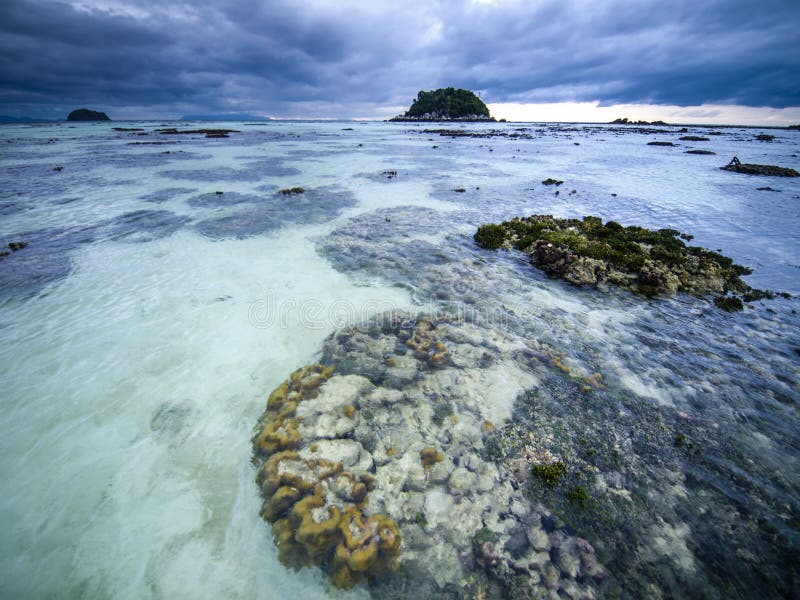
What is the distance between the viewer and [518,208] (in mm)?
Result: 21250

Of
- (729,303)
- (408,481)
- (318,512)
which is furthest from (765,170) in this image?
(318,512)

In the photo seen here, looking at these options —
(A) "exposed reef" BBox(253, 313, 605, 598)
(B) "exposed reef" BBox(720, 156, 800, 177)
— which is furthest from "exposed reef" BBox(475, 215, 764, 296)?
(B) "exposed reef" BBox(720, 156, 800, 177)

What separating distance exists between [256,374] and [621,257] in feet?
45.7

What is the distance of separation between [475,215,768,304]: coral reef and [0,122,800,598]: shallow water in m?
0.91

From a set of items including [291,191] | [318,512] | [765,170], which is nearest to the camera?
[318,512]

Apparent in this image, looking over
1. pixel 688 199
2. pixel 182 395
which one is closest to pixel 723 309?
pixel 182 395

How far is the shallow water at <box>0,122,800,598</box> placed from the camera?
4.38m

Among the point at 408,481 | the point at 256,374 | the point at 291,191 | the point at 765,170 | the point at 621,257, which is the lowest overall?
the point at 256,374

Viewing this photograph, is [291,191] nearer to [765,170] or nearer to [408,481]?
[408,481]

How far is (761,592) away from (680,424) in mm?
2741

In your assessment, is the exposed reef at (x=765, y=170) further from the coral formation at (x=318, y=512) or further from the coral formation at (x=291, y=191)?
the coral formation at (x=318, y=512)

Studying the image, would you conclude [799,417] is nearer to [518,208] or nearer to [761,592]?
[761,592]

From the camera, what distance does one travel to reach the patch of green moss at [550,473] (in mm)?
5195

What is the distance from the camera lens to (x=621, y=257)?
12938 millimetres
